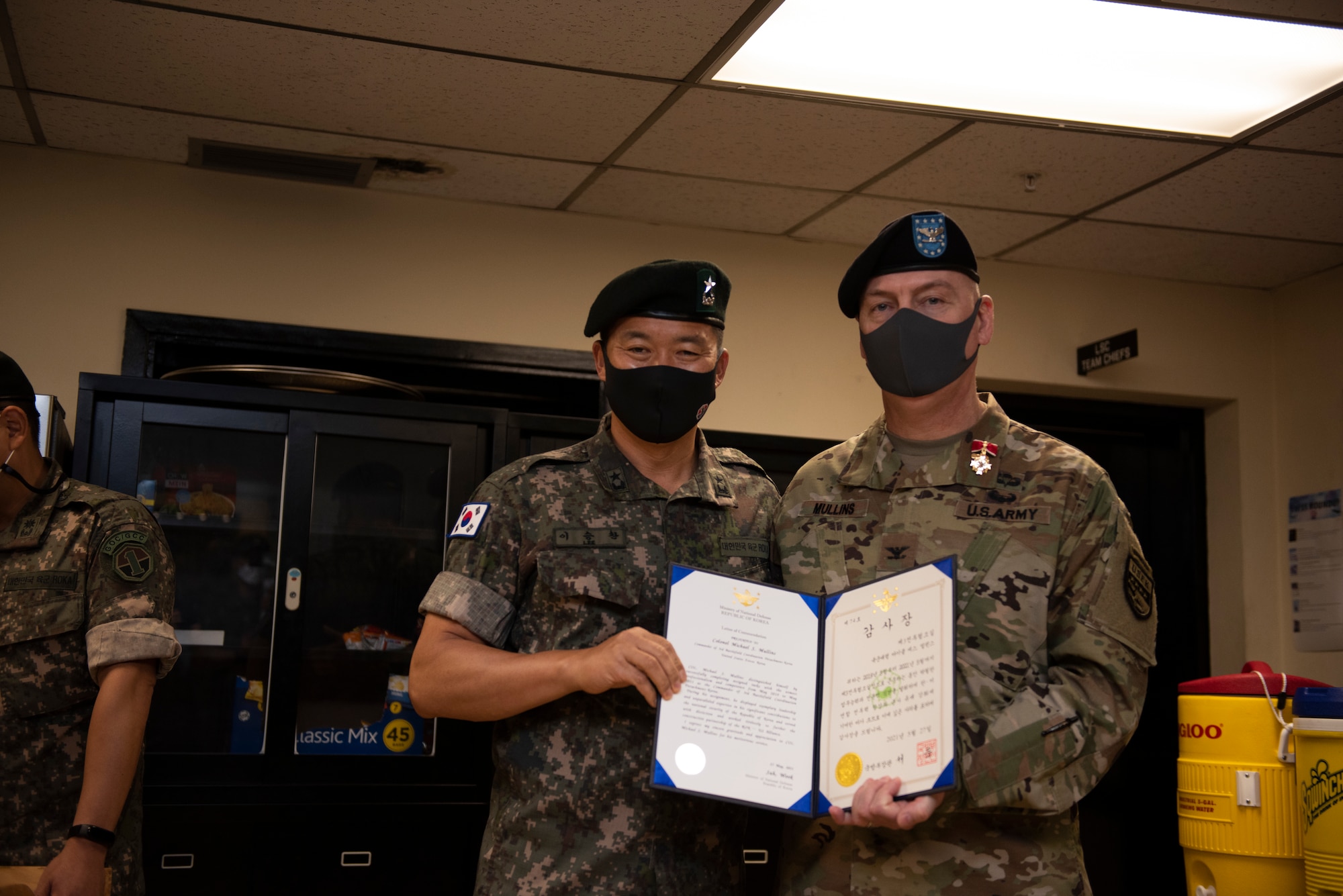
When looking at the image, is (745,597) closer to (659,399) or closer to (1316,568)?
(659,399)

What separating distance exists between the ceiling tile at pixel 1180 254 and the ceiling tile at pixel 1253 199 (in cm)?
10

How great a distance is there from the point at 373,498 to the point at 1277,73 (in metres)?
2.63

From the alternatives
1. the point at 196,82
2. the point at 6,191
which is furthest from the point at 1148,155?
the point at 6,191

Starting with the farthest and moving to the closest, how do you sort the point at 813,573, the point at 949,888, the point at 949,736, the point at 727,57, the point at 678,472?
the point at 727,57, the point at 678,472, the point at 813,573, the point at 949,888, the point at 949,736

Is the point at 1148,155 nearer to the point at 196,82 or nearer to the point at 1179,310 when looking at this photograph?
the point at 1179,310

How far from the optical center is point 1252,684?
2.82 m

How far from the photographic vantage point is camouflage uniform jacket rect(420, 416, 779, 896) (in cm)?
167

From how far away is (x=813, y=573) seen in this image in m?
1.73

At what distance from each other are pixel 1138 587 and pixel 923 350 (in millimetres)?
459

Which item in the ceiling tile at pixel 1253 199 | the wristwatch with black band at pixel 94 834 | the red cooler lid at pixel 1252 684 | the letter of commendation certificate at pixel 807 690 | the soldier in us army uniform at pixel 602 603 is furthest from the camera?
the ceiling tile at pixel 1253 199

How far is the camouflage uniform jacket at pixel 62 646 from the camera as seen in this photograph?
2080mm

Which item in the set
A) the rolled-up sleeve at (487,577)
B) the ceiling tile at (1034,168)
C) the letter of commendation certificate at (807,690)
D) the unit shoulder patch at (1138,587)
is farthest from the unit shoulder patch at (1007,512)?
the ceiling tile at (1034,168)

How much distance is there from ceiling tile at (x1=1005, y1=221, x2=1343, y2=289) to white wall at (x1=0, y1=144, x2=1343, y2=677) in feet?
0.35

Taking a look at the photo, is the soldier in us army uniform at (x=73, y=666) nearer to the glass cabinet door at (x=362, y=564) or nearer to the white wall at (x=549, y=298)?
the glass cabinet door at (x=362, y=564)
